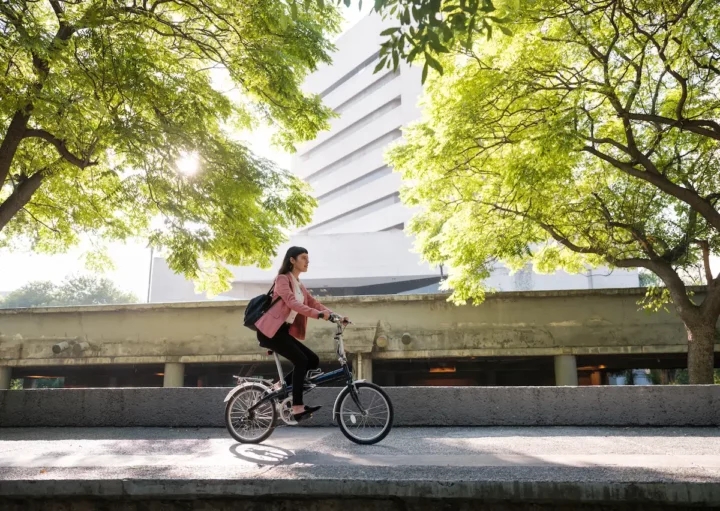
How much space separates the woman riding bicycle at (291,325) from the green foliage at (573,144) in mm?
6449

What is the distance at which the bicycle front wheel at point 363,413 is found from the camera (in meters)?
5.48

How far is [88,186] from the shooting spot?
531 inches

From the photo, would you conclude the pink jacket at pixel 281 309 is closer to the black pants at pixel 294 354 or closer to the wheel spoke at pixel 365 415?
the black pants at pixel 294 354

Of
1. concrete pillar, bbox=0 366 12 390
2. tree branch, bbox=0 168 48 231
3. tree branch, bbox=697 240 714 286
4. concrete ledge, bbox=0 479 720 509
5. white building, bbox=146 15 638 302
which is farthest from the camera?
white building, bbox=146 15 638 302

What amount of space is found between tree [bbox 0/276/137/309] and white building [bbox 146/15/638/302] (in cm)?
2924

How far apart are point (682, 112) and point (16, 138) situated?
43.9 ft

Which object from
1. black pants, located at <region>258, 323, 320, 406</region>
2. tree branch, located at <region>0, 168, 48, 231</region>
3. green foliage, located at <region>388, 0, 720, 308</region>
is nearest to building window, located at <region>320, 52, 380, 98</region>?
green foliage, located at <region>388, 0, 720, 308</region>

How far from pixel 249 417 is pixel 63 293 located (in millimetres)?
78482

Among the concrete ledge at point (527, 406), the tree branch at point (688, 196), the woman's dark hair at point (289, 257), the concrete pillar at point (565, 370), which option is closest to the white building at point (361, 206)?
the concrete pillar at point (565, 370)

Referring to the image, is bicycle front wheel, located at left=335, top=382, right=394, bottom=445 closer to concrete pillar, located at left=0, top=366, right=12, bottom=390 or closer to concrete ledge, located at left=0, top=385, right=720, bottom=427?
concrete ledge, located at left=0, top=385, right=720, bottom=427

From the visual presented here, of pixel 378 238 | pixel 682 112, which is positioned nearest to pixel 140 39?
pixel 682 112

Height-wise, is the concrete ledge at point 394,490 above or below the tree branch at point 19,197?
below

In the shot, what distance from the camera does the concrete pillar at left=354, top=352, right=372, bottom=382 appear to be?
886 inches

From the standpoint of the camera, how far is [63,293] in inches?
2928
